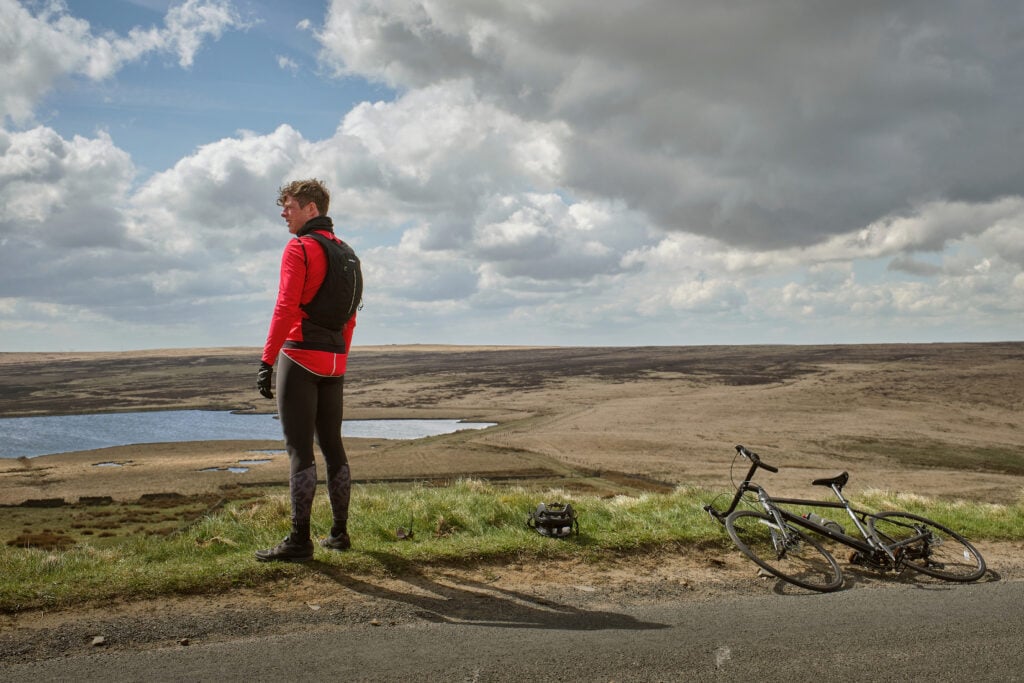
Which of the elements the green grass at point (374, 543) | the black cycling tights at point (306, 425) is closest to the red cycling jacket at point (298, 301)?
the black cycling tights at point (306, 425)

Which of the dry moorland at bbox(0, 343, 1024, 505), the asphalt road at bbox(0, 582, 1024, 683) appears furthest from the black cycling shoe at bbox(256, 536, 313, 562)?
the dry moorland at bbox(0, 343, 1024, 505)

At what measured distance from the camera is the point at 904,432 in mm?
59062

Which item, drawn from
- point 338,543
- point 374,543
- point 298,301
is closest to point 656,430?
point 374,543

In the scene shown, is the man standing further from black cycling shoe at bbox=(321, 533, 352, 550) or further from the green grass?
the green grass

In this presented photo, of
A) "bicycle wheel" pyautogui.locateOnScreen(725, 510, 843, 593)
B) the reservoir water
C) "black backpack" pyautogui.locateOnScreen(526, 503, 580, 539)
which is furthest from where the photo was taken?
the reservoir water

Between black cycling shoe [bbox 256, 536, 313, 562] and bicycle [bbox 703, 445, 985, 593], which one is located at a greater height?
black cycling shoe [bbox 256, 536, 313, 562]

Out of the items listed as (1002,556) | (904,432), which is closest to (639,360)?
(904,432)

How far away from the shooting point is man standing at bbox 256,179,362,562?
17.7ft

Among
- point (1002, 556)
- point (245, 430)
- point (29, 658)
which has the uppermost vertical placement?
point (29, 658)

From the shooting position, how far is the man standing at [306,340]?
5.41 meters

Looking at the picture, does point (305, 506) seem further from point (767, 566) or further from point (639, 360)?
point (639, 360)

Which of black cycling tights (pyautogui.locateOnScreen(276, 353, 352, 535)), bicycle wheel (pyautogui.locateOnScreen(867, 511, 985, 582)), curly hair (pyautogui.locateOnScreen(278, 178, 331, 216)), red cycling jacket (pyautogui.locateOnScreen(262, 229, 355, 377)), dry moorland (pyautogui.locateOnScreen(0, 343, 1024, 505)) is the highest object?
curly hair (pyautogui.locateOnScreen(278, 178, 331, 216))

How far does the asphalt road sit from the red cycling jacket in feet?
6.80

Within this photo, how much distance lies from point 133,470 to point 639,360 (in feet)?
408
